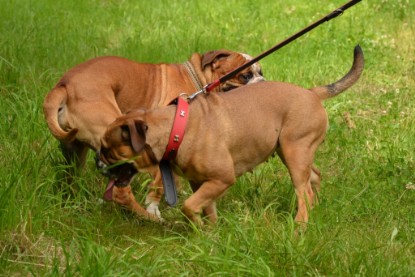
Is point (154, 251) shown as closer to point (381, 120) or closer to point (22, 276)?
point (22, 276)

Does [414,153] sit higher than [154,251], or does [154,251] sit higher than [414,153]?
[154,251]

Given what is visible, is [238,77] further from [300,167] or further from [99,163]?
[99,163]

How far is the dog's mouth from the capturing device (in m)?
5.67

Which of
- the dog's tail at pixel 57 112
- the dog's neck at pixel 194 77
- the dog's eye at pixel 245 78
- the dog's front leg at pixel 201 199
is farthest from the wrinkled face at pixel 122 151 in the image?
the dog's eye at pixel 245 78

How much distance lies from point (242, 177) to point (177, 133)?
4.17 ft

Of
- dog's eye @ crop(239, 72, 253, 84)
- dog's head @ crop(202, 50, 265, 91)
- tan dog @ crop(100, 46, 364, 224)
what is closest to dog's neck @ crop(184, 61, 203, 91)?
dog's head @ crop(202, 50, 265, 91)

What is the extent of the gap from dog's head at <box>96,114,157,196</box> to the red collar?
0.43ft

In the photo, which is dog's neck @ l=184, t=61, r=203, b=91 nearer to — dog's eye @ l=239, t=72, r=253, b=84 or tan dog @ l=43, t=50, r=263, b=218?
tan dog @ l=43, t=50, r=263, b=218

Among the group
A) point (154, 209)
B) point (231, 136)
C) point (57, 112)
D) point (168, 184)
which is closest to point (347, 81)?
point (231, 136)

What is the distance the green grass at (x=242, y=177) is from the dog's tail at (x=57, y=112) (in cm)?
28

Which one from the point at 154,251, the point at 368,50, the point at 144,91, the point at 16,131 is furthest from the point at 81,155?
the point at 368,50

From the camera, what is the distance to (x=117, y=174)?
572cm

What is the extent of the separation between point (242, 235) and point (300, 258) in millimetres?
467

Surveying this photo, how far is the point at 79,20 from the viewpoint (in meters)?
10.3
